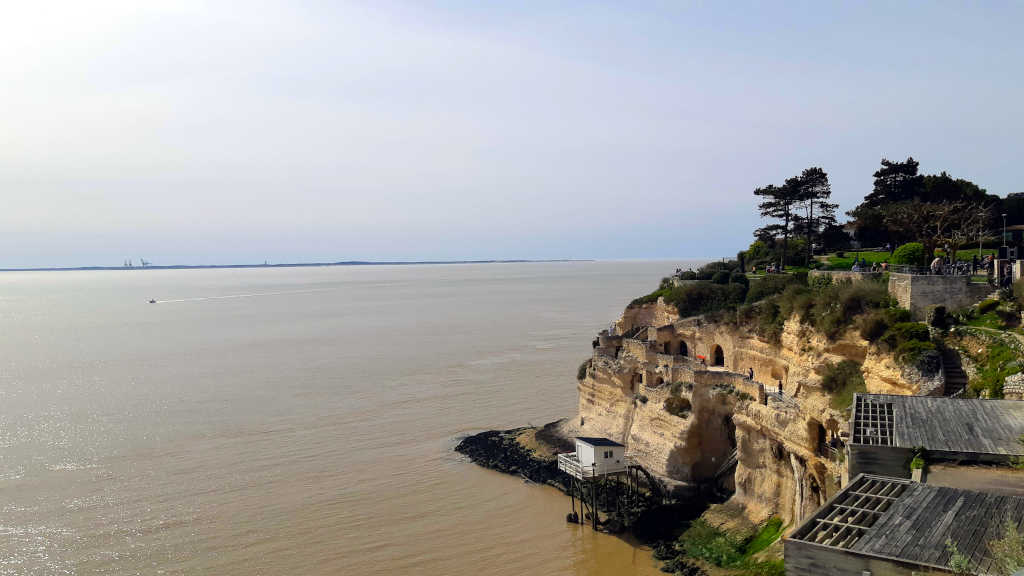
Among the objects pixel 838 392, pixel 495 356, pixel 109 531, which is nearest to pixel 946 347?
pixel 838 392

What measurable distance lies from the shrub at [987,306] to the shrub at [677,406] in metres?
10.6

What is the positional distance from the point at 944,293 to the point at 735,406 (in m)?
8.41

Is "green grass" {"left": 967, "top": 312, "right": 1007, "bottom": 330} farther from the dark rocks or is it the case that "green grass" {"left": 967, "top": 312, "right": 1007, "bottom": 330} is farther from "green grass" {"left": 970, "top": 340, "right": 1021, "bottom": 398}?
the dark rocks

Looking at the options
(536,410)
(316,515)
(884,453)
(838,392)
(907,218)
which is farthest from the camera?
(536,410)

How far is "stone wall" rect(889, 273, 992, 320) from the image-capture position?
79.0 feet

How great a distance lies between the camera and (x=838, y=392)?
22.7 m

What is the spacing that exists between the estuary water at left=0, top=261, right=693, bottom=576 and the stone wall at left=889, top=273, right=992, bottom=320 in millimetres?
13524

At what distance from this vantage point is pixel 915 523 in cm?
1023

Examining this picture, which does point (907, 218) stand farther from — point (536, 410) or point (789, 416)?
point (536, 410)

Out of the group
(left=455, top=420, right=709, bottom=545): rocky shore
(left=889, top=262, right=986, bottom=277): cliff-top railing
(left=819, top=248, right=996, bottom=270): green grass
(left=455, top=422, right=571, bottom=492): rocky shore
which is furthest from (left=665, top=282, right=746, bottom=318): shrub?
(left=455, top=422, right=571, bottom=492): rocky shore

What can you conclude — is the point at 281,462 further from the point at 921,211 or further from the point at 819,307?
the point at 921,211

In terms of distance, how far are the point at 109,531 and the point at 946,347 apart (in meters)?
29.1

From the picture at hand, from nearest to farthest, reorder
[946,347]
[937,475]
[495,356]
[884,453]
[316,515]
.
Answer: [937,475] < [884,453] < [946,347] < [316,515] < [495,356]

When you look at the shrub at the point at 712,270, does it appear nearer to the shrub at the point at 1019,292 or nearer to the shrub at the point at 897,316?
the shrub at the point at 897,316
